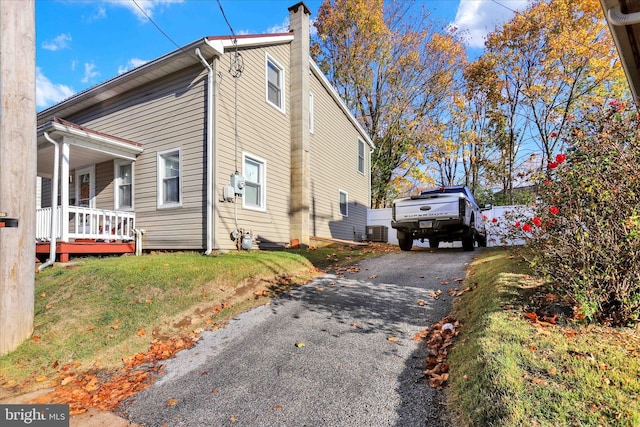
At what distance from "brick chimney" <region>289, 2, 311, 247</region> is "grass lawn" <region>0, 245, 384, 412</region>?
354cm

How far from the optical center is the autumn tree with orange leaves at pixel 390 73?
2206 centimetres

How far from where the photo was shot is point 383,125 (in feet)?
77.7

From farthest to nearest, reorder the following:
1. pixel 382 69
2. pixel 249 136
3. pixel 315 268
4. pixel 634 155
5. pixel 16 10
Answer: pixel 382 69 < pixel 249 136 < pixel 315 268 < pixel 16 10 < pixel 634 155

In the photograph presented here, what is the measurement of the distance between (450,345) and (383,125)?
71.4 feet

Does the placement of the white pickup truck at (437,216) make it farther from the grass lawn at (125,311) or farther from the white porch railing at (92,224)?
the white porch railing at (92,224)

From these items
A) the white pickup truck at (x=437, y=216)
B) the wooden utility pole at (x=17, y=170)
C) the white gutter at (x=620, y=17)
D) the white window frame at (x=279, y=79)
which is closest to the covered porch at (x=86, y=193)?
the wooden utility pole at (x=17, y=170)

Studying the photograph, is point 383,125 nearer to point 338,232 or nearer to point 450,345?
point 338,232

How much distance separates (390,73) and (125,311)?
22.3m

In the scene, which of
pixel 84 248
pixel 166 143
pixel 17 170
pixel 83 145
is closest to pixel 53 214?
pixel 84 248

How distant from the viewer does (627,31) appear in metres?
3.66

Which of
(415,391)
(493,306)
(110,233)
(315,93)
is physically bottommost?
(415,391)

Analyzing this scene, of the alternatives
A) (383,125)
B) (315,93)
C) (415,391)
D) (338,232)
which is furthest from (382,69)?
(415,391)

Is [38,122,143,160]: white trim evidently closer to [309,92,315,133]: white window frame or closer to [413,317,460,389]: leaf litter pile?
[309,92,315,133]: white window frame

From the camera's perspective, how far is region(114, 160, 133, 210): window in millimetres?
9588
